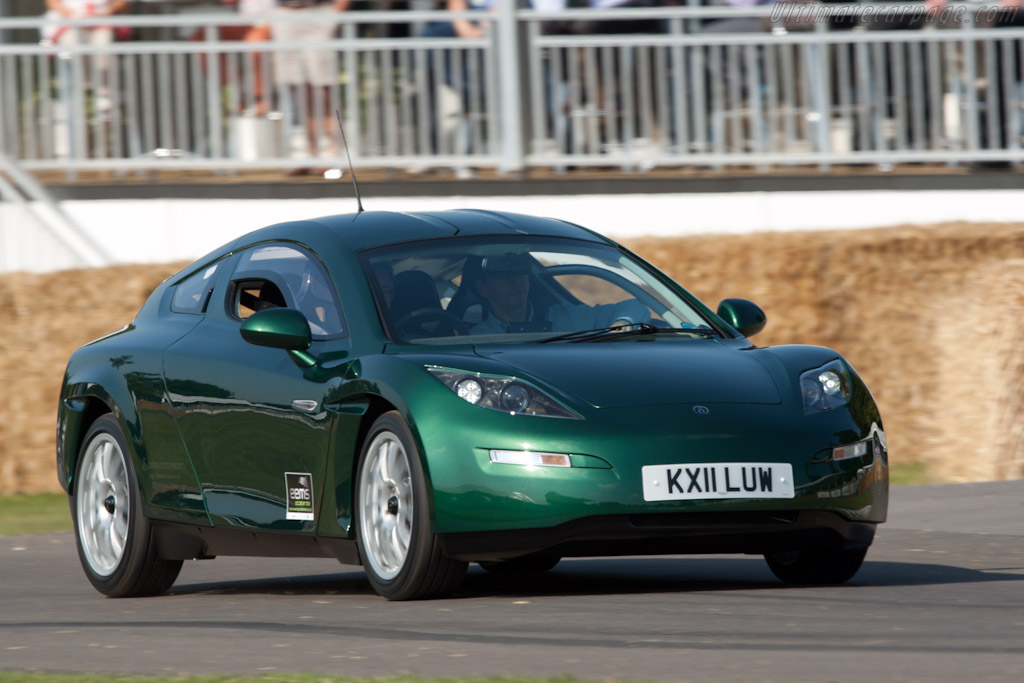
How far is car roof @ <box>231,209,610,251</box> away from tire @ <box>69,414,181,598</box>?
115 cm

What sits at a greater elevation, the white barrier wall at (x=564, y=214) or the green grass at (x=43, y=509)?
the white barrier wall at (x=564, y=214)

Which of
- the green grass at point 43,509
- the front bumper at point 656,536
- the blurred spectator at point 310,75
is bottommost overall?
the green grass at point 43,509

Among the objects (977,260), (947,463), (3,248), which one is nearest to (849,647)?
(947,463)

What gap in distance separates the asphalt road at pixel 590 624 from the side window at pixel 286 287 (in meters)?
1.12

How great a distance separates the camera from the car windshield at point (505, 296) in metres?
7.30

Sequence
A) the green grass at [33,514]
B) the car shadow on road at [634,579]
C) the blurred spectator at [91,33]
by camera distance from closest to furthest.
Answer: the car shadow on road at [634,579] < the green grass at [33,514] < the blurred spectator at [91,33]

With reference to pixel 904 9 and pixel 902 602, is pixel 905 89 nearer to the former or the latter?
pixel 904 9

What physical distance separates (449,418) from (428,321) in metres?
0.81

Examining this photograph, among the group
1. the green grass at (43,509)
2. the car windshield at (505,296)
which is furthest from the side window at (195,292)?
the green grass at (43,509)

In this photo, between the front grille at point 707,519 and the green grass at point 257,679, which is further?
the front grille at point 707,519

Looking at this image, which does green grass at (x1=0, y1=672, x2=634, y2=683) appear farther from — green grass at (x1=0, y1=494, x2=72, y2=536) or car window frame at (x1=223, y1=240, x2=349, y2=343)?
green grass at (x1=0, y1=494, x2=72, y2=536)

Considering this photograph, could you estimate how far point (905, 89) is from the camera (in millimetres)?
16266

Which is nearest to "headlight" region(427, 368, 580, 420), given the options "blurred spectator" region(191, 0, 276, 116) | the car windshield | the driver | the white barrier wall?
the car windshield

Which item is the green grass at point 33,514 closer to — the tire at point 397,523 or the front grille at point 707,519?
the tire at point 397,523
